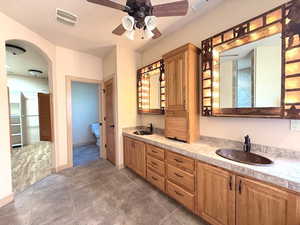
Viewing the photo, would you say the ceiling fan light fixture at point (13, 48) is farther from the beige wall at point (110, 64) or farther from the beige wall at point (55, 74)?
the beige wall at point (110, 64)

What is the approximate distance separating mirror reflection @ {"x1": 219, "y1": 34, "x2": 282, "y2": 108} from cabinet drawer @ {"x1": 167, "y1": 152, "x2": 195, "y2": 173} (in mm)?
898

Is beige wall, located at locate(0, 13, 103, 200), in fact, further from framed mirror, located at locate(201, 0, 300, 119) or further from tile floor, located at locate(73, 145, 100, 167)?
framed mirror, located at locate(201, 0, 300, 119)

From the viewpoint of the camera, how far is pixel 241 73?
5.69 ft

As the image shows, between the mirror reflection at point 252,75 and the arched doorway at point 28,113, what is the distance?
3.41m

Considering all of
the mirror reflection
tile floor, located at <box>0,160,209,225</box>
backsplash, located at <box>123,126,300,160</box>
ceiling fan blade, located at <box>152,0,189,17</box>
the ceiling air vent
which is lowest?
tile floor, located at <box>0,160,209,225</box>

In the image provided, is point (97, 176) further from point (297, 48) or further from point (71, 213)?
point (297, 48)

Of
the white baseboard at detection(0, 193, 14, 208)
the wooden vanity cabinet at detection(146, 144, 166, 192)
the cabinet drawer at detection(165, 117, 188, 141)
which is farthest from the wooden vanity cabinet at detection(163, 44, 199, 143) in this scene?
the white baseboard at detection(0, 193, 14, 208)

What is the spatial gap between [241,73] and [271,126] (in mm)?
715

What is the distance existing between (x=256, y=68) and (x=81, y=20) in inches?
103

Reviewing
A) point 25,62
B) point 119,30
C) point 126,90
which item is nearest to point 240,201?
point 119,30

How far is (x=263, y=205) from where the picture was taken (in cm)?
113

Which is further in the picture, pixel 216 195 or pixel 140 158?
pixel 140 158

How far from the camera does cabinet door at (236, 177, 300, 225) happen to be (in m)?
1.01

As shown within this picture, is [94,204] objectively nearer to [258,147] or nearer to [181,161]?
[181,161]
